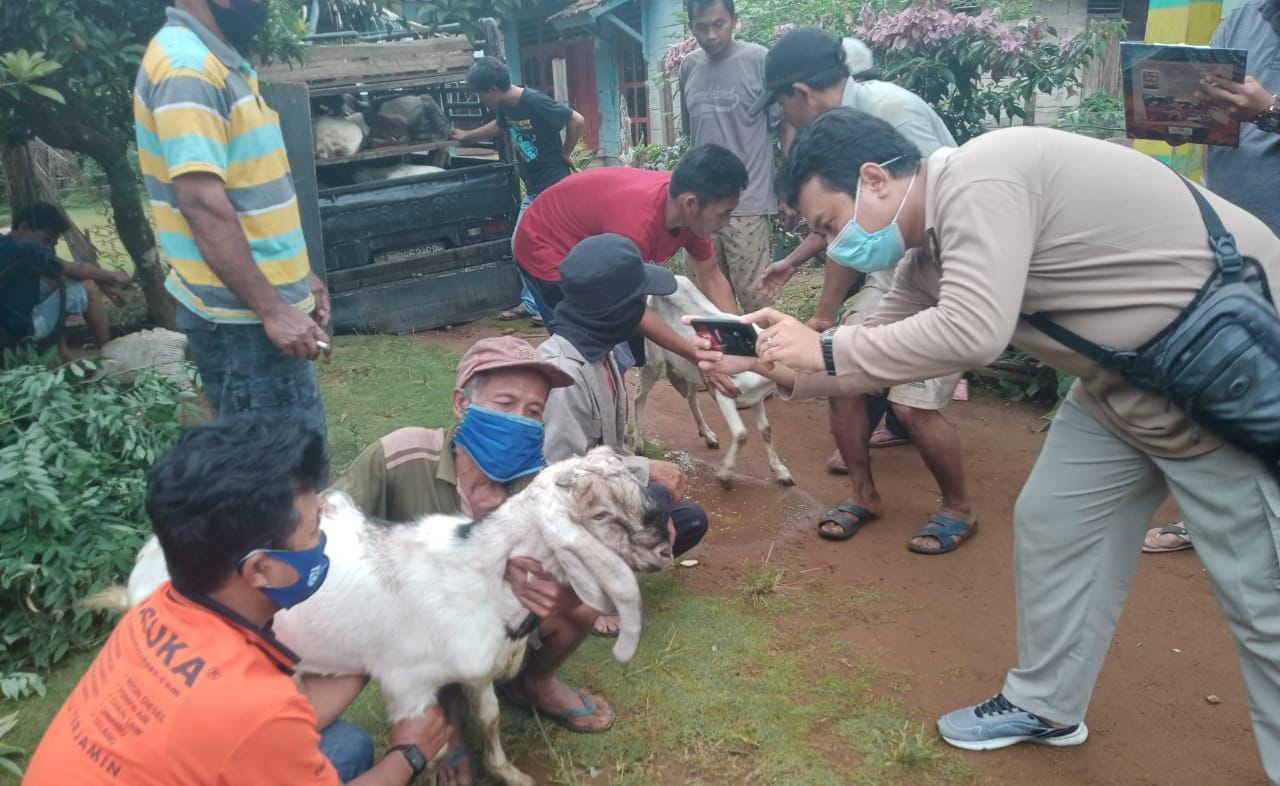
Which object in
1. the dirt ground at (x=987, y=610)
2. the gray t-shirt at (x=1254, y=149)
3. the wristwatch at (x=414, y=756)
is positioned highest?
the gray t-shirt at (x=1254, y=149)

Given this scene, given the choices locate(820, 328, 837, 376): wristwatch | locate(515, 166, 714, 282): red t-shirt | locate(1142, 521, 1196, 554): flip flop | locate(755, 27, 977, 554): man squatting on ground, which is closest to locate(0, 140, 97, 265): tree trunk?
locate(515, 166, 714, 282): red t-shirt

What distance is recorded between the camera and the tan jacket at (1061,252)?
7.63ft

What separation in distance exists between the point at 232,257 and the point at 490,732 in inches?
72.4

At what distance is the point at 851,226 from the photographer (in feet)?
8.64

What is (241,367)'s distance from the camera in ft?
11.5

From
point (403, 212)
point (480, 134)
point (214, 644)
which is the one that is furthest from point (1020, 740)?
point (480, 134)

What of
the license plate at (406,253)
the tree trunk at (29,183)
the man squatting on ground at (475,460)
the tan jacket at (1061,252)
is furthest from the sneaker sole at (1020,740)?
the tree trunk at (29,183)

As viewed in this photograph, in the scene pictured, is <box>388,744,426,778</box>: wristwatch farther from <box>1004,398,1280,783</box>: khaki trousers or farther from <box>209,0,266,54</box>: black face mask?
<box>209,0,266,54</box>: black face mask

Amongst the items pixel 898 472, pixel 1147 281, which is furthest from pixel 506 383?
pixel 898 472

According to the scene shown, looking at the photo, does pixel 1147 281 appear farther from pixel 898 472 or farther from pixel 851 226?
pixel 898 472

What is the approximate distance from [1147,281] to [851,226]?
0.76 m

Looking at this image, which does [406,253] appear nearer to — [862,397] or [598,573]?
[862,397]

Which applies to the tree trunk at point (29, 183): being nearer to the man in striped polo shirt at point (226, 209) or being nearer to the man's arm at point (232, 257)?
the man in striped polo shirt at point (226, 209)

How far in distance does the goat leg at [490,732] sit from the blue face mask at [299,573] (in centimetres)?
78
